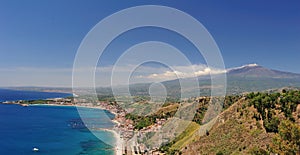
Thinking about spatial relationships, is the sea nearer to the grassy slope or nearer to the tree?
the grassy slope

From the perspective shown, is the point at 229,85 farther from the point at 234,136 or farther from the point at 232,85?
the point at 234,136

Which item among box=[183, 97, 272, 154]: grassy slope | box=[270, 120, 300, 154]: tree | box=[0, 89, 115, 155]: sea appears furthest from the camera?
box=[0, 89, 115, 155]: sea

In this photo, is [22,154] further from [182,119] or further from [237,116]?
[237,116]

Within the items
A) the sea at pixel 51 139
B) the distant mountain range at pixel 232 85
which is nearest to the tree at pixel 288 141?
the distant mountain range at pixel 232 85

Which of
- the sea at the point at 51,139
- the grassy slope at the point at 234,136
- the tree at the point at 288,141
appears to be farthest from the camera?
the sea at the point at 51,139

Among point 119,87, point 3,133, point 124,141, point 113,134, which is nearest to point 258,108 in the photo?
point 119,87

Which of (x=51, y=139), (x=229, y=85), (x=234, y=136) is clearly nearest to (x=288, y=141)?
(x=234, y=136)

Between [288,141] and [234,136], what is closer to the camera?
[288,141]

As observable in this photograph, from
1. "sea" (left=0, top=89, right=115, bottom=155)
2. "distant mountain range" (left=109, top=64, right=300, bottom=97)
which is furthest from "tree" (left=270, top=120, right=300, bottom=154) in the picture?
"sea" (left=0, top=89, right=115, bottom=155)

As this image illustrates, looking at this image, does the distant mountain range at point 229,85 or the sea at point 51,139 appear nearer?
the distant mountain range at point 229,85

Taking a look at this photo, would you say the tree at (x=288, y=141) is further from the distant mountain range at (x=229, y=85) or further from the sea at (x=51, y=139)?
the sea at (x=51, y=139)

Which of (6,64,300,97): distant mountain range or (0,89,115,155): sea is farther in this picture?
(0,89,115,155): sea

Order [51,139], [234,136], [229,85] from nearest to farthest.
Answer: [234,136]
[51,139]
[229,85]
